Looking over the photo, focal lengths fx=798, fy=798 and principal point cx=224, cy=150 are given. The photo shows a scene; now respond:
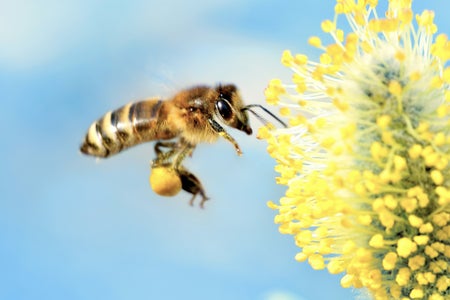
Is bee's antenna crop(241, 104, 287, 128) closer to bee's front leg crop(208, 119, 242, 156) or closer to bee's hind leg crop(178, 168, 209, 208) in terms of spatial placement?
bee's front leg crop(208, 119, 242, 156)

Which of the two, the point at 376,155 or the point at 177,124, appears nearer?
the point at 376,155

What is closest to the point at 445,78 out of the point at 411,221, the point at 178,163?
the point at 411,221

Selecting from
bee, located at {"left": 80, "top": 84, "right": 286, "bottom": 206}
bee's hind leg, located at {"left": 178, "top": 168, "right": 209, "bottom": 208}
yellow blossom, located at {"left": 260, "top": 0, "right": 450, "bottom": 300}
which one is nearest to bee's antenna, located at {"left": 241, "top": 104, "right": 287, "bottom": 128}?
bee, located at {"left": 80, "top": 84, "right": 286, "bottom": 206}

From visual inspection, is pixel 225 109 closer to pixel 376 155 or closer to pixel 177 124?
pixel 177 124

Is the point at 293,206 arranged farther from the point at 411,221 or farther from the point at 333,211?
the point at 411,221

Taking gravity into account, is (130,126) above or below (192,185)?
above

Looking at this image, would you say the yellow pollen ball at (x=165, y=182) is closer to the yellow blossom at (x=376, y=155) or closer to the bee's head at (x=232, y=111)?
the bee's head at (x=232, y=111)

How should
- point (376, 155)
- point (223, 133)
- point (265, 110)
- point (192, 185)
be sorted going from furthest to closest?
point (192, 185), point (223, 133), point (265, 110), point (376, 155)

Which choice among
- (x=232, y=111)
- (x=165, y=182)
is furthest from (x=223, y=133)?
(x=165, y=182)
